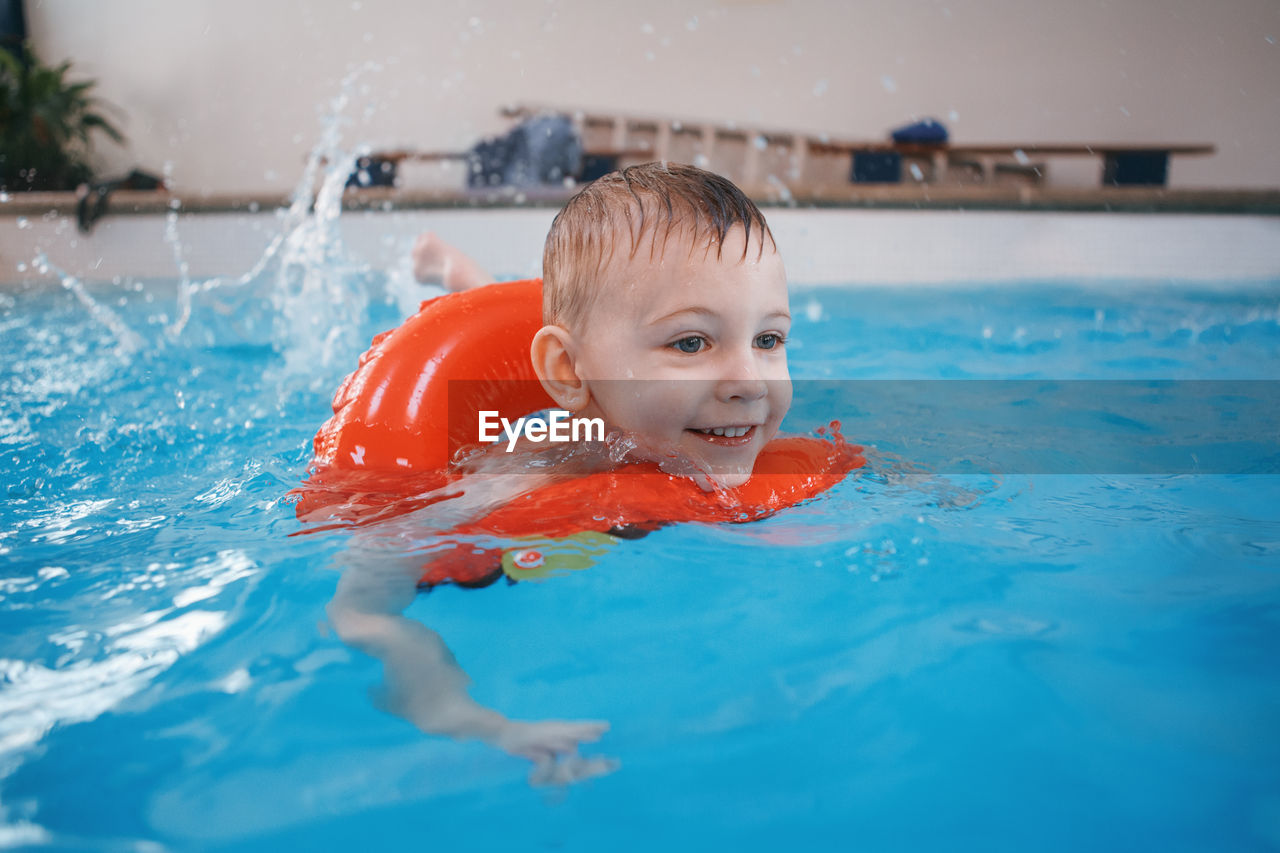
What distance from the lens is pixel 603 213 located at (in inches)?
53.4

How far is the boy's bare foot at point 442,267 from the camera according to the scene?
8.48 ft

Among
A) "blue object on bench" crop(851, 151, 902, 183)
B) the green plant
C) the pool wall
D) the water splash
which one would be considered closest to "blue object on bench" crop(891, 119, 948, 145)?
"blue object on bench" crop(851, 151, 902, 183)

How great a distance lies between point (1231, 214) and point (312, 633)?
5.20 metres

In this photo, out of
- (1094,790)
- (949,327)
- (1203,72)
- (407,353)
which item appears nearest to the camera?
(1094,790)

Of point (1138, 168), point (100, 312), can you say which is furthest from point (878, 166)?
point (100, 312)

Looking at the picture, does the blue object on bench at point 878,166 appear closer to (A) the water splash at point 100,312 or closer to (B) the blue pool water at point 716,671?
(A) the water splash at point 100,312

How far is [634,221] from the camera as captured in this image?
1320 millimetres

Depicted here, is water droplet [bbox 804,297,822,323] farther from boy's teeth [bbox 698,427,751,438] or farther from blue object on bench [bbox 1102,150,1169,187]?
blue object on bench [bbox 1102,150,1169,187]

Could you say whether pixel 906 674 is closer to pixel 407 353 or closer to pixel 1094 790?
pixel 1094 790

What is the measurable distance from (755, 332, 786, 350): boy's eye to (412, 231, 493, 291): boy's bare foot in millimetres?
1387

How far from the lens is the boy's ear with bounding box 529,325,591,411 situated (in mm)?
1403

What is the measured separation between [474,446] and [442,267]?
3.72 feet

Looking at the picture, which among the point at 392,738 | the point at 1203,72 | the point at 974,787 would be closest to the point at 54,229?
the point at 392,738

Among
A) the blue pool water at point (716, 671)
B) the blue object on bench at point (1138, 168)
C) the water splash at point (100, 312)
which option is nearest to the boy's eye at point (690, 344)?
the blue pool water at point (716, 671)
